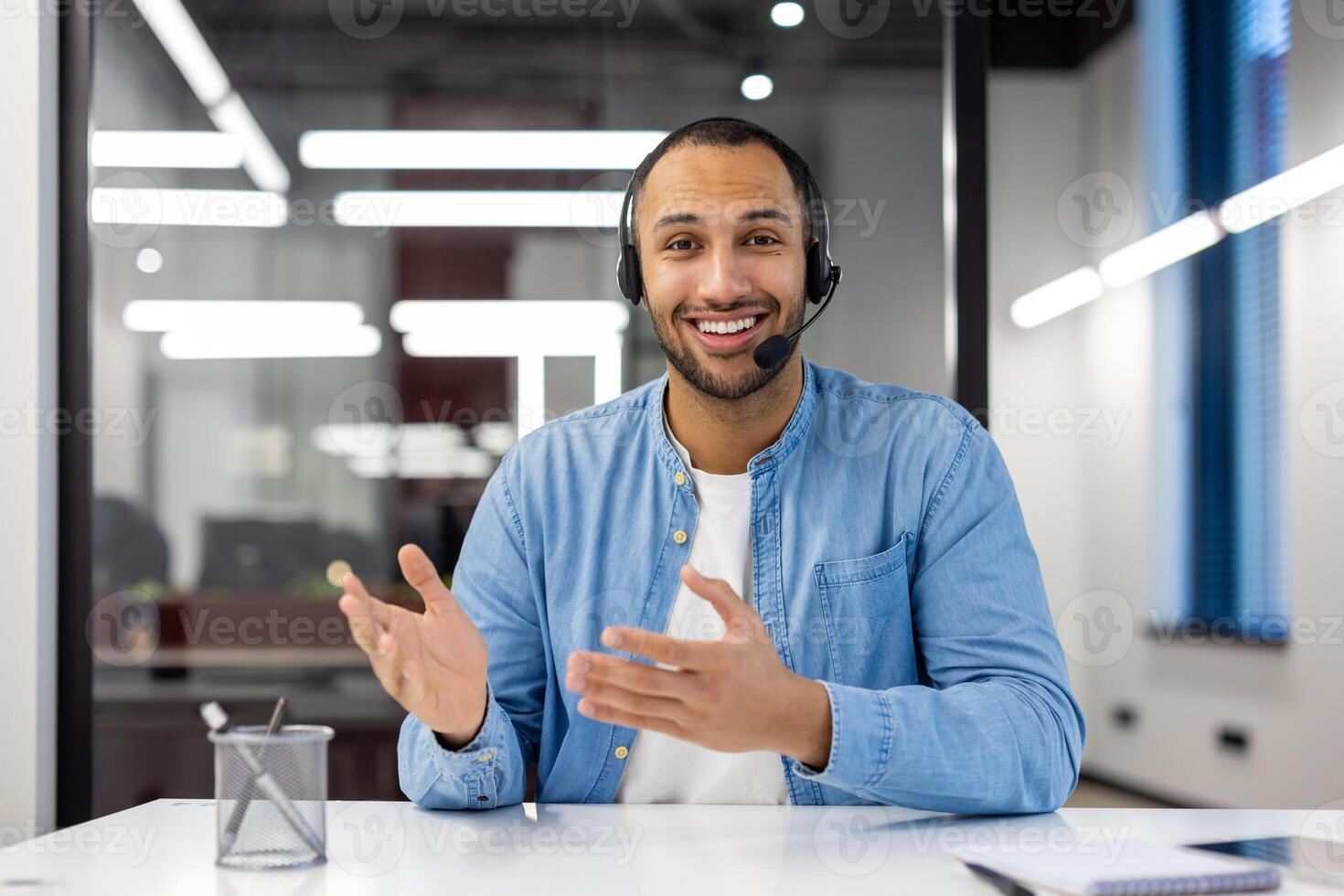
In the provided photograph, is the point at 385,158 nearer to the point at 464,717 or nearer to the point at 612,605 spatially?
the point at 612,605

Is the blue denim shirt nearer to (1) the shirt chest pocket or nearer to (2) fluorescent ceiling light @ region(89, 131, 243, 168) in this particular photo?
(1) the shirt chest pocket

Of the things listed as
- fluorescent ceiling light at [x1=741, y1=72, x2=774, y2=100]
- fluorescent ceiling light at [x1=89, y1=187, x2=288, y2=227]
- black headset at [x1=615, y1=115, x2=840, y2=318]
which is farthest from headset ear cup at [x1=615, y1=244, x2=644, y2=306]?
fluorescent ceiling light at [x1=89, y1=187, x2=288, y2=227]

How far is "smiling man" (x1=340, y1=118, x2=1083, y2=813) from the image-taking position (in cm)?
118

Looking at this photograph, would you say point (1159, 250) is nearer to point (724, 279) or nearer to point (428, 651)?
point (724, 279)

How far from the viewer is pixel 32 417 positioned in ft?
7.51

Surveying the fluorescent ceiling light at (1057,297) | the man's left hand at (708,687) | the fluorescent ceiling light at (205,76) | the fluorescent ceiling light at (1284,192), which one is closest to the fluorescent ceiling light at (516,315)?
the fluorescent ceiling light at (205,76)

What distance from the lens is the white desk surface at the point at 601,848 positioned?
A: 87cm

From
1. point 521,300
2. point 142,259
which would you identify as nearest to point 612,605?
point 521,300

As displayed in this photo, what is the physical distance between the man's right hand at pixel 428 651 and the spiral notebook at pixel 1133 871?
0.49 meters

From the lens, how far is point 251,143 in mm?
2445

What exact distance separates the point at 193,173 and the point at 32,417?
61 centimetres

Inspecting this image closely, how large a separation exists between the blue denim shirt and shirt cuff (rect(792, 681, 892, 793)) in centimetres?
8

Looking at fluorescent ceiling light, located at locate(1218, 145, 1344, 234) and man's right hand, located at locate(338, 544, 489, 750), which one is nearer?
man's right hand, located at locate(338, 544, 489, 750)

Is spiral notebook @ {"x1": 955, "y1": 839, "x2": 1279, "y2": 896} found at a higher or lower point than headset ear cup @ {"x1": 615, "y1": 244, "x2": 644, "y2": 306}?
lower
